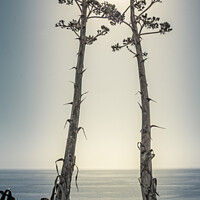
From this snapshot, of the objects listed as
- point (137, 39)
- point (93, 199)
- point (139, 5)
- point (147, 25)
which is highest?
point (139, 5)

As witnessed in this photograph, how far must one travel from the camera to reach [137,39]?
12891 millimetres

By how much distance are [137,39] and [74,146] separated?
482 cm

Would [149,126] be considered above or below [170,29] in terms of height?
below

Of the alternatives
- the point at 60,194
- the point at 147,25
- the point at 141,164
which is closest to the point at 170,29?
the point at 147,25

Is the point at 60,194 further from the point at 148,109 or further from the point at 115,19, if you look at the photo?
the point at 115,19

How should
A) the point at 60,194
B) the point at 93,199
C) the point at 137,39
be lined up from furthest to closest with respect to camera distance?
the point at 93,199 → the point at 137,39 → the point at 60,194

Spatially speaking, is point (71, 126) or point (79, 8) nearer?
point (71, 126)

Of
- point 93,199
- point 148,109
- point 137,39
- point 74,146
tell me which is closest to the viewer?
point 74,146

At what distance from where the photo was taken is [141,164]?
10.9 metres

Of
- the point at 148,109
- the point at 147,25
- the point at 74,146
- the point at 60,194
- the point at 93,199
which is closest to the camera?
the point at 60,194

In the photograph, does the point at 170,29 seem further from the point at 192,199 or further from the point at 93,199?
the point at 192,199

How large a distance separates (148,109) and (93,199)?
145464mm

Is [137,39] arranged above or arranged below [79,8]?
below

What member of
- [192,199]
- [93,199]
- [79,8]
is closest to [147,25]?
[79,8]
